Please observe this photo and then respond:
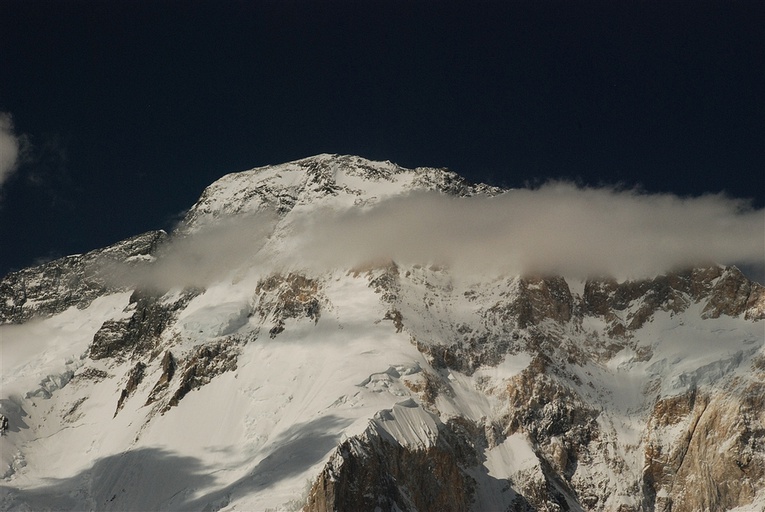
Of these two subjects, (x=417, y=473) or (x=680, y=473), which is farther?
(x=680, y=473)

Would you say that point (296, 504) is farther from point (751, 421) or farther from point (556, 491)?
point (751, 421)

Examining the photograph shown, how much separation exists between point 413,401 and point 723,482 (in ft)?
206

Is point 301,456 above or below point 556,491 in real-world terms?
above

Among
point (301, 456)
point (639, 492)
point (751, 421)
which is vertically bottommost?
point (639, 492)

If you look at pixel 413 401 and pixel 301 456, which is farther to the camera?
pixel 413 401

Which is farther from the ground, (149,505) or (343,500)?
(343,500)

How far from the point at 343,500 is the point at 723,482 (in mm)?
85948

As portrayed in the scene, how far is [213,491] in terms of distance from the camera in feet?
606

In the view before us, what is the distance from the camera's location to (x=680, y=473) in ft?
654

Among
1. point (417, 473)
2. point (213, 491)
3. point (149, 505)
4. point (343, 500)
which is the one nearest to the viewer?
point (343, 500)

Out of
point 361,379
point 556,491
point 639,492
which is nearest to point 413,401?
point 361,379

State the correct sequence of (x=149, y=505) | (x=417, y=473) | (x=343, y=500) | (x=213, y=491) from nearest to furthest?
(x=343, y=500)
(x=417, y=473)
(x=213, y=491)
(x=149, y=505)

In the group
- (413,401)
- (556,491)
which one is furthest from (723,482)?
(413,401)

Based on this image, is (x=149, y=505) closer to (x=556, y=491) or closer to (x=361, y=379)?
(x=361, y=379)
